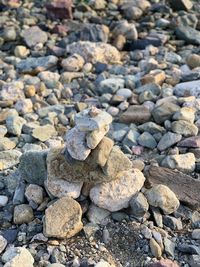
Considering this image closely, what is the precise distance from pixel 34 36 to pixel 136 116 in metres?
1.76

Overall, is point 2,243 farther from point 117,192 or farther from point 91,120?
point 91,120

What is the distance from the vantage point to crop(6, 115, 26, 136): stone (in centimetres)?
391

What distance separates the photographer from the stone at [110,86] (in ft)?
14.7

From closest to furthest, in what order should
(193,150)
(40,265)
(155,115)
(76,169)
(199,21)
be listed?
(40,265) → (76,169) → (193,150) → (155,115) → (199,21)

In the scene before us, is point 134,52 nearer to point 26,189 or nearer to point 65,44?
point 65,44

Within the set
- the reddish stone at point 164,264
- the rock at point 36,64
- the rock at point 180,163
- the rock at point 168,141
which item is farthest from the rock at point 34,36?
the reddish stone at point 164,264

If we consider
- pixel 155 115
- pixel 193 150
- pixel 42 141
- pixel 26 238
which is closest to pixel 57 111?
pixel 42 141

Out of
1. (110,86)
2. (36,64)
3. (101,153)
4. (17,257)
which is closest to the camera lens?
(17,257)

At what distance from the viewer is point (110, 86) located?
177 inches

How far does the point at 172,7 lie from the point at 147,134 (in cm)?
260

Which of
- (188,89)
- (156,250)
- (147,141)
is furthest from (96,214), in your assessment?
(188,89)

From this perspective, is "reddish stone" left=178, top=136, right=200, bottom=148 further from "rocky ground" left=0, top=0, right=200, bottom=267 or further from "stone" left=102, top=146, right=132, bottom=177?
"stone" left=102, top=146, right=132, bottom=177

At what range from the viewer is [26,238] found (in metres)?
2.93

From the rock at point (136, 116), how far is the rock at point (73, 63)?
93 centimetres
